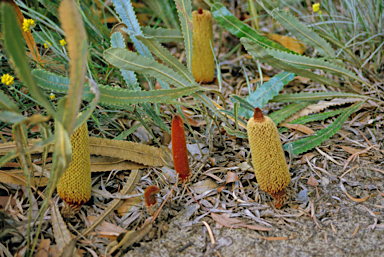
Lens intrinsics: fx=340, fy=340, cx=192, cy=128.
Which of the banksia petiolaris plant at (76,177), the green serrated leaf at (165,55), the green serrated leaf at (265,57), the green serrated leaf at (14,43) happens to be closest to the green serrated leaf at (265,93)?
the green serrated leaf at (265,57)

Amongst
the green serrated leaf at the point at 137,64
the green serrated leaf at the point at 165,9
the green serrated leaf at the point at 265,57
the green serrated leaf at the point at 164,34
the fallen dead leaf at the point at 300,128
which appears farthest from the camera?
the green serrated leaf at the point at 165,9

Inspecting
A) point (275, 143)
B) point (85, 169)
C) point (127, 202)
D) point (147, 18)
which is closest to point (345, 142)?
point (275, 143)

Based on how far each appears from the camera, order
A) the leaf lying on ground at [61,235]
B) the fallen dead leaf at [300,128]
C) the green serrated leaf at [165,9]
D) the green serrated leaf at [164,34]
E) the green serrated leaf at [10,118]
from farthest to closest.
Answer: the green serrated leaf at [165,9]
the green serrated leaf at [164,34]
the fallen dead leaf at [300,128]
the leaf lying on ground at [61,235]
the green serrated leaf at [10,118]

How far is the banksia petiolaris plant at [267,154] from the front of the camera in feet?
A: 3.40

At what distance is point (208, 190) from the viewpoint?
1236 millimetres

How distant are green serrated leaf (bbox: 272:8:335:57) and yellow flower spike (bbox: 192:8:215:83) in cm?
32

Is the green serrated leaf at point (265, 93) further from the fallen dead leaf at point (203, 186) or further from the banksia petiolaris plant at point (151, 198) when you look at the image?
the banksia petiolaris plant at point (151, 198)

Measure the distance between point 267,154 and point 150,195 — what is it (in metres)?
0.39

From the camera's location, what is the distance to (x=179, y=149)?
1.16 meters

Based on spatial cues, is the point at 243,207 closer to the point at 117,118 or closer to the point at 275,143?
the point at 275,143

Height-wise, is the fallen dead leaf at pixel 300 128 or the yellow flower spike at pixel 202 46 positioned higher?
the yellow flower spike at pixel 202 46

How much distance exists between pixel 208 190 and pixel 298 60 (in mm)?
654

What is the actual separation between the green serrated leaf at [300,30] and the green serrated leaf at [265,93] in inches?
7.3

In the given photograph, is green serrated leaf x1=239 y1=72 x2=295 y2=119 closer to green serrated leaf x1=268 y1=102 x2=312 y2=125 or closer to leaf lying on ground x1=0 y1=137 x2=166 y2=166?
green serrated leaf x1=268 y1=102 x2=312 y2=125
